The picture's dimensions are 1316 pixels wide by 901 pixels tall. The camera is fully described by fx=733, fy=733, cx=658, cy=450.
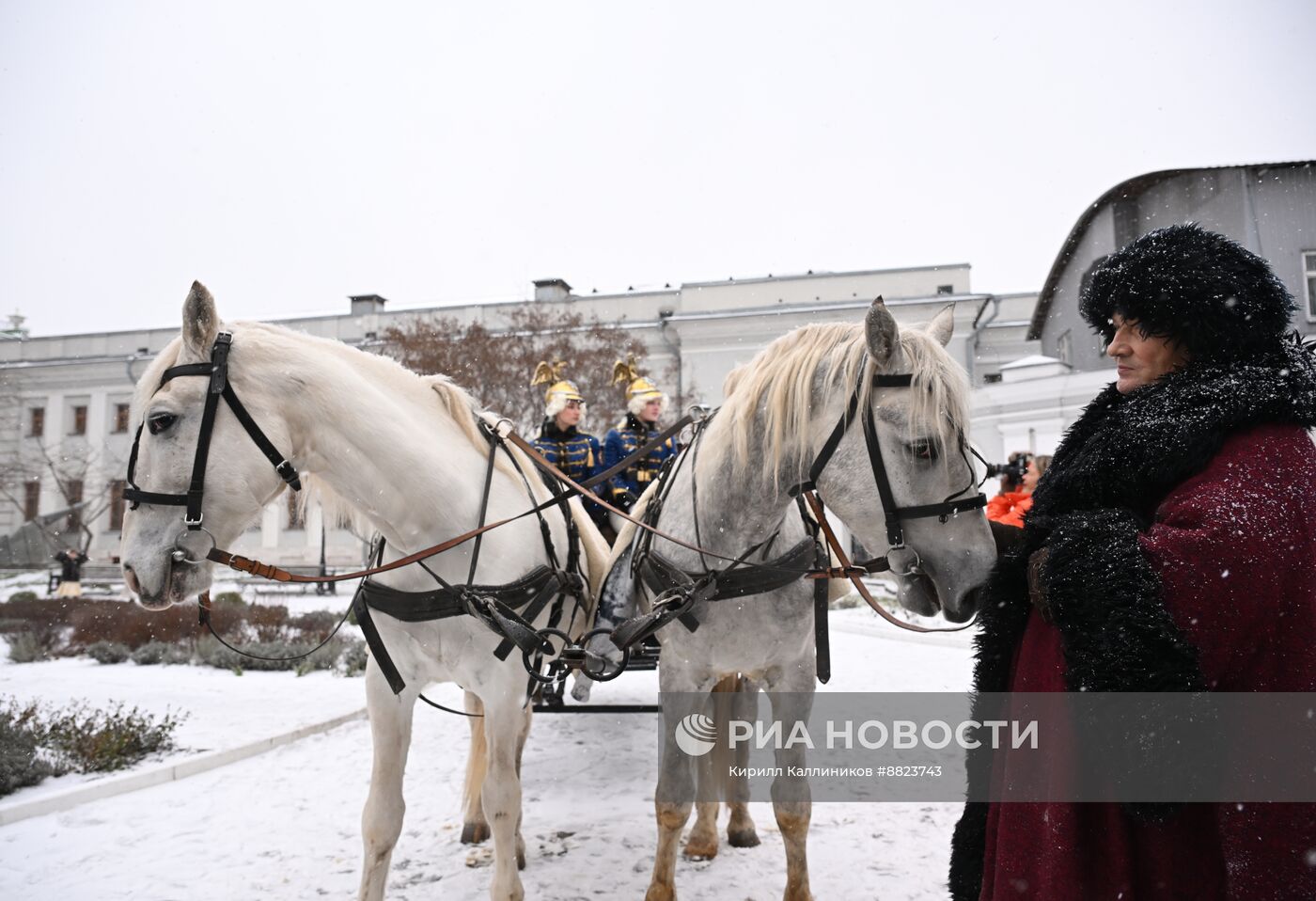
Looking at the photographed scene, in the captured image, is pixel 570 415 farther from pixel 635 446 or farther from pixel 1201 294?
pixel 1201 294

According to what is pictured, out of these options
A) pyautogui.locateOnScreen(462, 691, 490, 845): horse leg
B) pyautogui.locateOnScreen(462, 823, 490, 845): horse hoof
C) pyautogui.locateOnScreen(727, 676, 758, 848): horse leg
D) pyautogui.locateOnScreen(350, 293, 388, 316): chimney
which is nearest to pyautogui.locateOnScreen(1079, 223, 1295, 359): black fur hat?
pyautogui.locateOnScreen(727, 676, 758, 848): horse leg

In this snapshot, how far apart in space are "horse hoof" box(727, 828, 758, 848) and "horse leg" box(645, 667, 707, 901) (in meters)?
0.99

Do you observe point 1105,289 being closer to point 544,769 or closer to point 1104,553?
point 1104,553

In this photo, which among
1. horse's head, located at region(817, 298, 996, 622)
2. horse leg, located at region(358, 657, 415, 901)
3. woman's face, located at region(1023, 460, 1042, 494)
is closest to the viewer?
horse's head, located at region(817, 298, 996, 622)

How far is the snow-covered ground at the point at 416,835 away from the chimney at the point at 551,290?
69.1 ft

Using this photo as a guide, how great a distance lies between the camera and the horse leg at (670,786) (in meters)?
2.80

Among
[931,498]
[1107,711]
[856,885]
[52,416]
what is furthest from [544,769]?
[52,416]

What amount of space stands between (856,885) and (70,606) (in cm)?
1322

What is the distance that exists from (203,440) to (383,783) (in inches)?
55.4

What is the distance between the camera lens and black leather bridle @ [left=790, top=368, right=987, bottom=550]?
6.73ft

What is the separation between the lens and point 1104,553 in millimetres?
1362

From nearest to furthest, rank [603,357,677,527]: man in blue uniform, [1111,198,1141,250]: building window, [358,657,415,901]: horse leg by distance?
[358,657,415,901]: horse leg
[603,357,677,527]: man in blue uniform
[1111,198,1141,250]: building window

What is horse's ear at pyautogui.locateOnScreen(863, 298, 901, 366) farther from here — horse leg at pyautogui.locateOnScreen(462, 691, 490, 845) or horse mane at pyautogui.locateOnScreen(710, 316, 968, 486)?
horse leg at pyautogui.locateOnScreen(462, 691, 490, 845)

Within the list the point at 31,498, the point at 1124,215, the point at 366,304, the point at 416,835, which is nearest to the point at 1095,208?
the point at 1124,215
